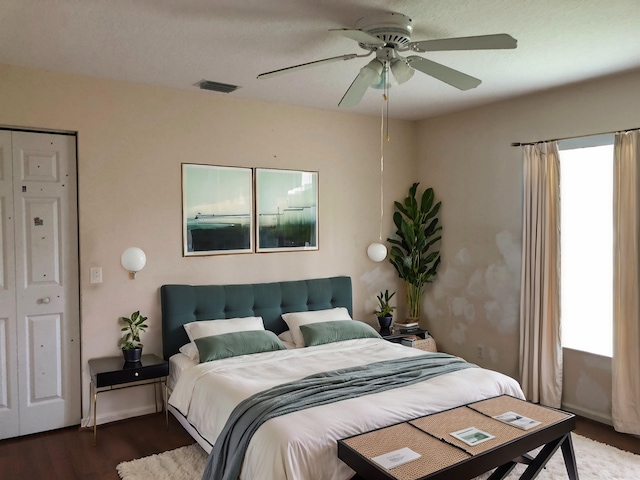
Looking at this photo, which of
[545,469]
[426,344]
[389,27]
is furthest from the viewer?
[426,344]

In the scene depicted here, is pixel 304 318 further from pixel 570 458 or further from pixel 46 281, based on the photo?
pixel 570 458

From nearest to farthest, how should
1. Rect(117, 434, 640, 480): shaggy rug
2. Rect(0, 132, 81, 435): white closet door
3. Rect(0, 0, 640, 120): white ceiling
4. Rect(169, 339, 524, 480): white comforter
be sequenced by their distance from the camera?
Rect(169, 339, 524, 480): white comforter < Rect(0, 0, 640, 120): white ceiling < Rect(117, 434, 640, 480): shaggy rug < Rect(0, 132, 81, 435): white closet door

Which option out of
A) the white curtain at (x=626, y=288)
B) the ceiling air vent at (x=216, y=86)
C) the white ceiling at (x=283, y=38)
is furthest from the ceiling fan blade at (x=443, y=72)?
the ceiling air vent at (x=216, y=86)

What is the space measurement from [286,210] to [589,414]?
10.1 ft

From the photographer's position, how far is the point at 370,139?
5.32 meters

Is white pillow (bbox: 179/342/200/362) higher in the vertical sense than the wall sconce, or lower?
lower

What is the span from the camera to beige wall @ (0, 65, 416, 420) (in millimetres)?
3809

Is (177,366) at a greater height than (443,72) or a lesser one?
lesser

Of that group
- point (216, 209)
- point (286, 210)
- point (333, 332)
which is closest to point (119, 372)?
point (216, 209)

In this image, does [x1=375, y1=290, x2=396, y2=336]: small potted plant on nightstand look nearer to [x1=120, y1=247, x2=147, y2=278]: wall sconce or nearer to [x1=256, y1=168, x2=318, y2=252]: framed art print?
[x1=256, y1=168, x2=318, y2=252]: framed art print

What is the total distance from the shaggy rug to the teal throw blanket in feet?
A: 1.48

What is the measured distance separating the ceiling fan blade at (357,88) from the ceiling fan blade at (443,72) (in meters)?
0.25

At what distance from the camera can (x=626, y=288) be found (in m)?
3.75

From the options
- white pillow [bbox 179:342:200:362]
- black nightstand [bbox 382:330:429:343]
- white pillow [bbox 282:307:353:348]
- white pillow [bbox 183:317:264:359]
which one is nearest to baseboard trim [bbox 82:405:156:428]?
white pillow [bbox 179:342:200:362]
